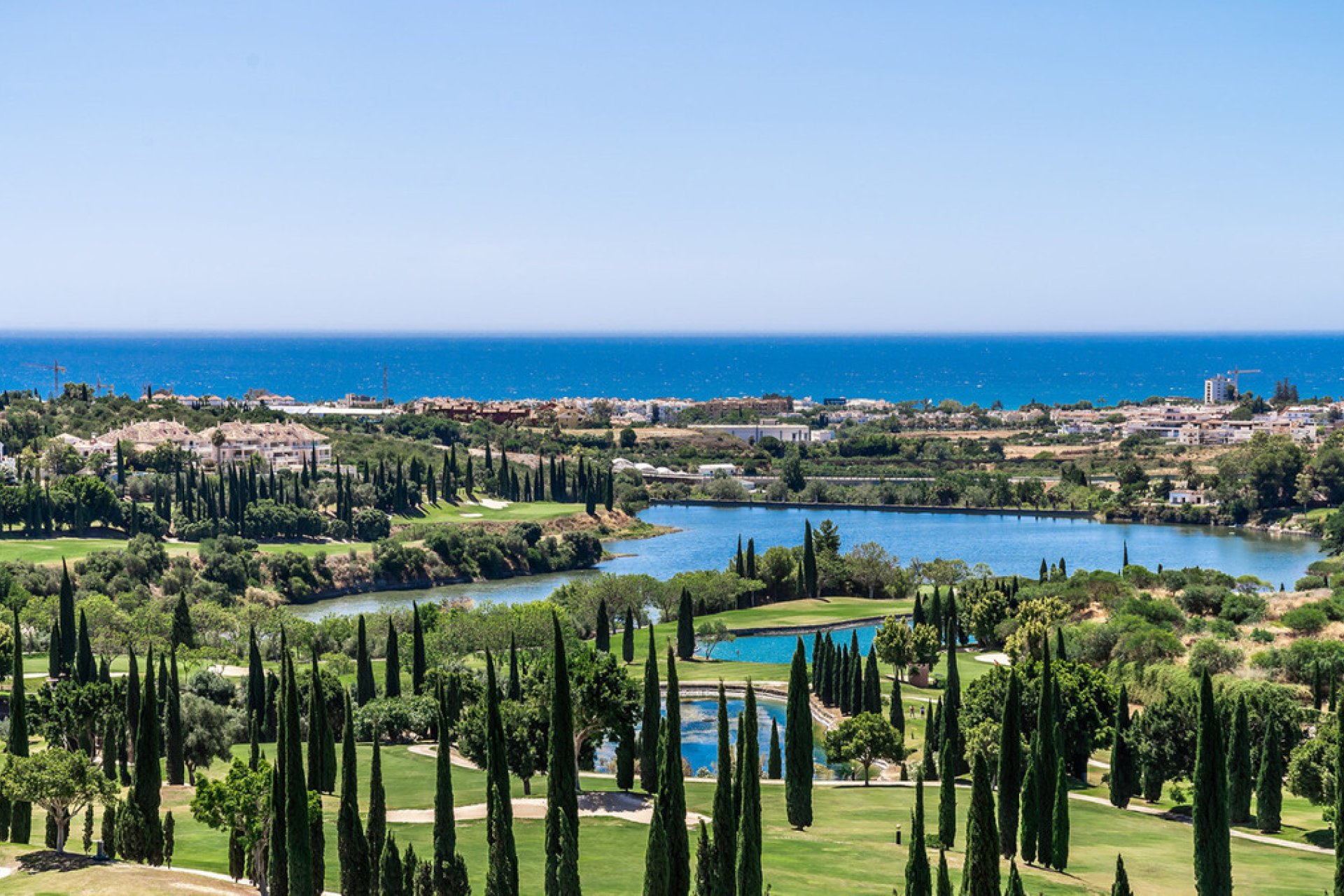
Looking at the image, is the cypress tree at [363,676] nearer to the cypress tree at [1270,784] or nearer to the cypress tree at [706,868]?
the cypress tree at [706,868]

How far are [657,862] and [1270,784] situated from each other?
20.3 m

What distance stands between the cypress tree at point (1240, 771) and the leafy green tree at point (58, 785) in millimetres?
28545

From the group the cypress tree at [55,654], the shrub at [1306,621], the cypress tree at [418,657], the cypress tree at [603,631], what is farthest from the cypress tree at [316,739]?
the shrub at [1306,621]

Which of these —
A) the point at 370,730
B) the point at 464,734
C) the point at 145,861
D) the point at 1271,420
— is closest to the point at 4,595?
the point at 370,730

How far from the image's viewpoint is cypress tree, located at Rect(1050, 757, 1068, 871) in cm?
3769

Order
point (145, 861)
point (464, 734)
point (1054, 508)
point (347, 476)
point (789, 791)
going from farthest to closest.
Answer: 1. point (1054, 508)
2. point (347, 476)
3. point (464, 734)
4. point (789, 791)
5. point (145, 861)

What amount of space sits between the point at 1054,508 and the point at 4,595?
320ft

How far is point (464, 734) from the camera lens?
1870 inches

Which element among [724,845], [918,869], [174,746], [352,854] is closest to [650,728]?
[724,845]

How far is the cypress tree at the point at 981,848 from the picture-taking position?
3098cm

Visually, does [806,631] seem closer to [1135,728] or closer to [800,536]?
[1135,728]

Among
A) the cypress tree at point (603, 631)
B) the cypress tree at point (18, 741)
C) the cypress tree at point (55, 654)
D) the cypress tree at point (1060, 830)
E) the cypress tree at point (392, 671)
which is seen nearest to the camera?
the cypress tree at point (18, 741)

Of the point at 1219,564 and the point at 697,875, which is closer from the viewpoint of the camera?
the point at 697,875

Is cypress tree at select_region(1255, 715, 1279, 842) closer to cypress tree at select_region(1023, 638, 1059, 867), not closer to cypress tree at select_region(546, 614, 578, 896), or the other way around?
cypress tree at select_region(1023, 638, 1059, 867)
